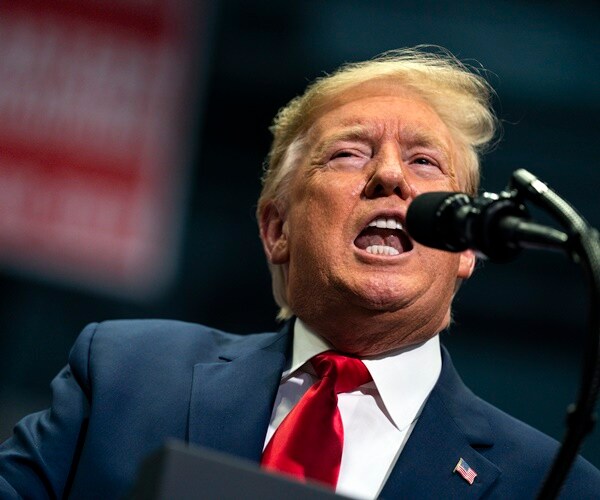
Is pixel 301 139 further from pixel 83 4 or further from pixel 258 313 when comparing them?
pixel 258 313

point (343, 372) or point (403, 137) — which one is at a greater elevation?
point (403, 137)

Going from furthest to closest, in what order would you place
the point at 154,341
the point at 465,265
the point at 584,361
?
the point at 465,265
the point at 154,341
the point at 584,361

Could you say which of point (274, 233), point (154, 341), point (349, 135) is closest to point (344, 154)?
point (349, 135)

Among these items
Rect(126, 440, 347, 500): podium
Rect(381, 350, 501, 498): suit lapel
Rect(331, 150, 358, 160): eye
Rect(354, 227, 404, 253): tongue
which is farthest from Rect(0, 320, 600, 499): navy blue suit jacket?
Rect(126, 440, 347, 500): podium

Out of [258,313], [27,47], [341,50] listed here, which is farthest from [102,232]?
[341,50]

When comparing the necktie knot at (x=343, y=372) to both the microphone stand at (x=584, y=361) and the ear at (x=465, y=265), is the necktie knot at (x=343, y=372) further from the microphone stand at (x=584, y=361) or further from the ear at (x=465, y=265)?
the microphone stand at (x=584, y=361)

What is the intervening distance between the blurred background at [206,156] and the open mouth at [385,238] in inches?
69.2

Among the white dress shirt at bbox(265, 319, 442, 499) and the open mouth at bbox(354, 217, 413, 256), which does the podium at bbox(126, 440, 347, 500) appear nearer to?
the white dress shirt at bbox(265, 319, 442, 499)

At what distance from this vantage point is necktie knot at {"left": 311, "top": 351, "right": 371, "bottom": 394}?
1.98 m

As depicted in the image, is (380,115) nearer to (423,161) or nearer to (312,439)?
(423,161)

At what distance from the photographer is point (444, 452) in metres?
1.86

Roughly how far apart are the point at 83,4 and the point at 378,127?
2220 millimetres

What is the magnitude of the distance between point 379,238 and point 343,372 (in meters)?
0.25

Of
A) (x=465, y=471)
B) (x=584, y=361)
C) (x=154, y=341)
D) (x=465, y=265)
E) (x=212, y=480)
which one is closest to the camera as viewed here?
(x=212, y=480)
